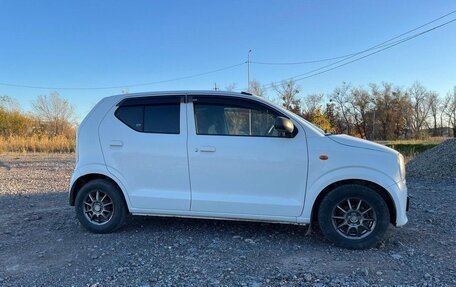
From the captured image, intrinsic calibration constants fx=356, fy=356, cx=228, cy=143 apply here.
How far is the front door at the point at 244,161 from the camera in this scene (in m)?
4.32

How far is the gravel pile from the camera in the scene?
9.43 metres

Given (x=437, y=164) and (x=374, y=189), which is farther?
(x=437, y=164)

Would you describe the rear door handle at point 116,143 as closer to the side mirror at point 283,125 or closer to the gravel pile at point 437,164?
the side mirror at point 283,125

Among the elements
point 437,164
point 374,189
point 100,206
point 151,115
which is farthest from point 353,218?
point 437,164

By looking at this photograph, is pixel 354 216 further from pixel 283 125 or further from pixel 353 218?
pixel 283 125

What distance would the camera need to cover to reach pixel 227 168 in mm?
4441

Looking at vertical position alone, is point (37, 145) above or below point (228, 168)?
above

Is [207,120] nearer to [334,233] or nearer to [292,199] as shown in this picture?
[292,199]

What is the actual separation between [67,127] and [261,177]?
110ft

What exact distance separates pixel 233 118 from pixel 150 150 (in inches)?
45.5

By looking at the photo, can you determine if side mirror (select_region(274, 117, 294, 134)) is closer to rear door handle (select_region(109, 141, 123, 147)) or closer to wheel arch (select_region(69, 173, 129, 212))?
rear door handle (select_region(109, 141, 123, 147))

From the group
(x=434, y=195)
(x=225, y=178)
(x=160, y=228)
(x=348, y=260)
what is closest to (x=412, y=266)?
(x=348, y=260)

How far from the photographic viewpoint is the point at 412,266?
3.78 meters

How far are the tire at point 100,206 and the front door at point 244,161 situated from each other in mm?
1079
